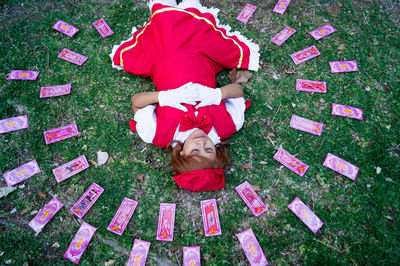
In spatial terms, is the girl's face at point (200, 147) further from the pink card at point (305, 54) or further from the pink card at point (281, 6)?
the pink card at point (281, 6)

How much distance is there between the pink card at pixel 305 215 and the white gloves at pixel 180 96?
Result: 187cm

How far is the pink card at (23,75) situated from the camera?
4.06 metres

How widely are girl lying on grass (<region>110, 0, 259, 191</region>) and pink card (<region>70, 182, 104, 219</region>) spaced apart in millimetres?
963

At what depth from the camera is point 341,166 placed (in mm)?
3549

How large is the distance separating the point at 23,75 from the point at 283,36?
4.33 m

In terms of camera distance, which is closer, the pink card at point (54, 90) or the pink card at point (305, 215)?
the pink card at point (305, 215)

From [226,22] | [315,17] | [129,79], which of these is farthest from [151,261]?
[315,17]

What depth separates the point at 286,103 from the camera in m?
4.01

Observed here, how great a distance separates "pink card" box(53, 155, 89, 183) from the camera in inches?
137

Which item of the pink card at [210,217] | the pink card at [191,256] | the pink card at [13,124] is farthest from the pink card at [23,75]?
the pink card at [191,256]

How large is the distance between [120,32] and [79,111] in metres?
1.61

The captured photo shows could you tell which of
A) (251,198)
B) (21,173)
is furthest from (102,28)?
(251,198)

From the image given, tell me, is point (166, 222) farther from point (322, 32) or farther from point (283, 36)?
point (322, 32)

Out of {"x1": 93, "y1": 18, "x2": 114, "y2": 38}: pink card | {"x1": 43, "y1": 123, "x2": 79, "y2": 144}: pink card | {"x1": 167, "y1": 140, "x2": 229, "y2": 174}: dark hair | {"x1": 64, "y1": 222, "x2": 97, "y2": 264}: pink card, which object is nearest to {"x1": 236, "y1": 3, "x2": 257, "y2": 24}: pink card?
{"x1": 93, "y1": 18, "x2": 114, "y2": 38}: pink card
